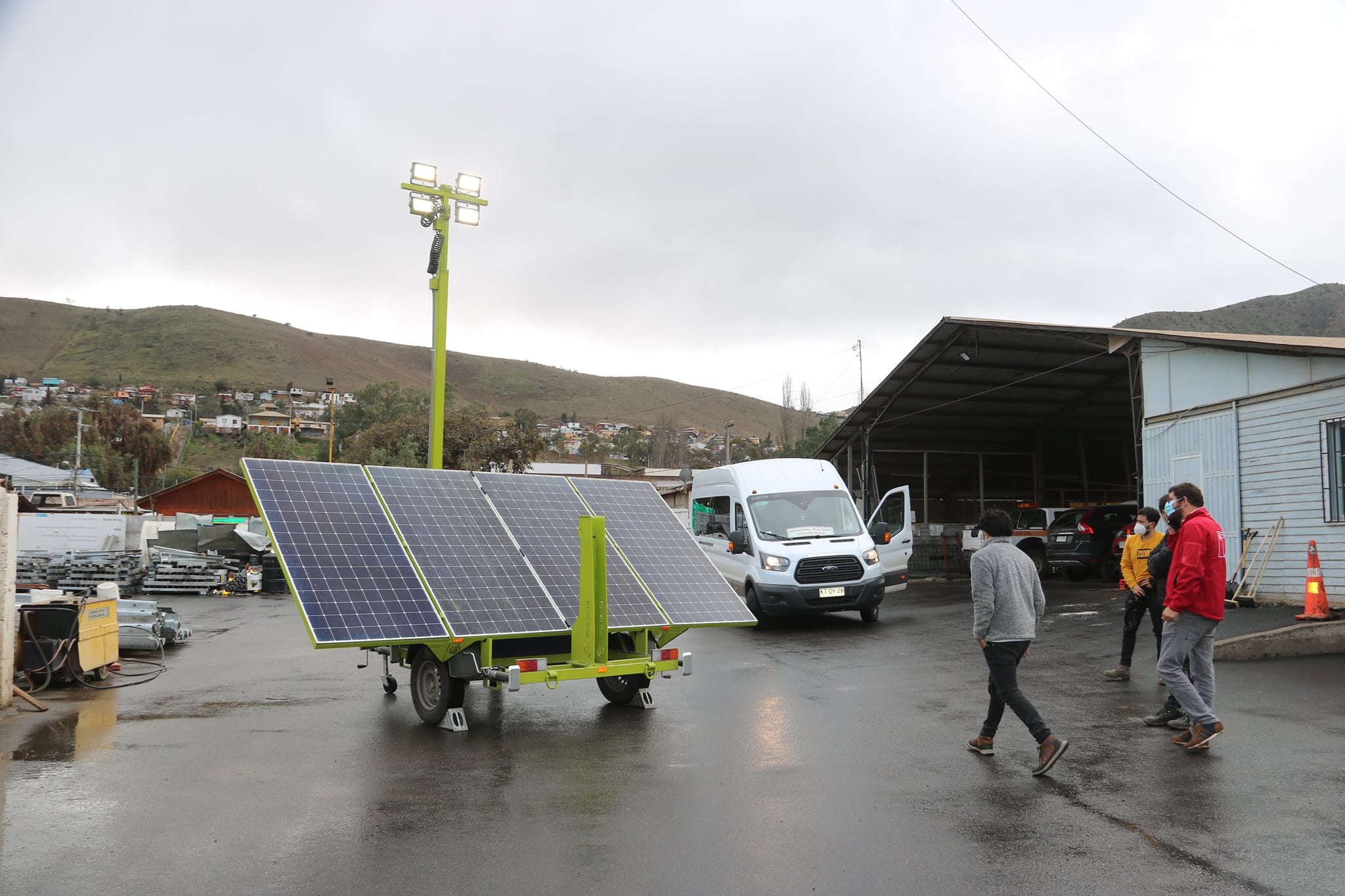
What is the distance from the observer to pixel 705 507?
1934 centimetres

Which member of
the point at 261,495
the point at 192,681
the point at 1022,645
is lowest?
the point at 192,681

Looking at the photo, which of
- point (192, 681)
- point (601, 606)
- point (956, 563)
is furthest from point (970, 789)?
point (956, 563)

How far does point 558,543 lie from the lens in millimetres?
9375

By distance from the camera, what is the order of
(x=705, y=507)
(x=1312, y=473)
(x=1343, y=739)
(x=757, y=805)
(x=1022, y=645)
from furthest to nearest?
1. (x=705, y=507)
2. (x=1312, y=473)
3. (x=1343, y=739)
4. (x=1022, y=645)
5. (x=757, y=805)

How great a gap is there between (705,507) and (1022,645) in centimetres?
1266

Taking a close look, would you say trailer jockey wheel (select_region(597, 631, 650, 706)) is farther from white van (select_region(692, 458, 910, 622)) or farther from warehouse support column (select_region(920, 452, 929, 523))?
warehouse support column (select_region(920, 452, 929, 523))

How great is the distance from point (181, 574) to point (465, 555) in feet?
74.1

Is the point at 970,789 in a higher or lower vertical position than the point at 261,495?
lower

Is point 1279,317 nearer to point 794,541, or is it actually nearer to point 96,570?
point 794,541

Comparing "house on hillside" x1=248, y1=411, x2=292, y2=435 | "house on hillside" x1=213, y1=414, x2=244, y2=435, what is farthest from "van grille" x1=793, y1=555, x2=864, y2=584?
"house on hillside" x1=248, y1=411, x2=292, y2=435

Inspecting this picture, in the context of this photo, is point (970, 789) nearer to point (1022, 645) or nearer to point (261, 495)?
point (1022, 645)

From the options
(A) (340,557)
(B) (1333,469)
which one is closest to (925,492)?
(B) (1333,469)

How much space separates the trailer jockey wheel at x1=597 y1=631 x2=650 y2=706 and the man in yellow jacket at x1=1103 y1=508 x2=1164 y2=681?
4.99 m

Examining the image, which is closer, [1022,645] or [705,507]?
[1022,645]
